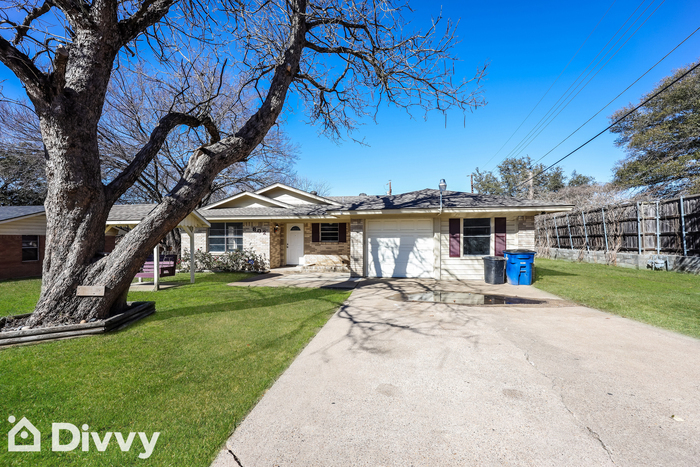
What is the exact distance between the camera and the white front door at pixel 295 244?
14594mm

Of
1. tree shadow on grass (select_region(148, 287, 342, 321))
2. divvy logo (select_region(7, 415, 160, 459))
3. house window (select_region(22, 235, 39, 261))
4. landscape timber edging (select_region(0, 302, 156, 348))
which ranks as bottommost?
tree shadow on grass (select_region(148, 287, 342, 321))

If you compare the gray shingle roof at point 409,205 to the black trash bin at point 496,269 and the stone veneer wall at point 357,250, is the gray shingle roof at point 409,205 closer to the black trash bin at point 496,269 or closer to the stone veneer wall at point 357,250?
the stone veneer wall at point 357,250

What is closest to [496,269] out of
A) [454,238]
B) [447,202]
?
[454,238]

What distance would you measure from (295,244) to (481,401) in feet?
41.8

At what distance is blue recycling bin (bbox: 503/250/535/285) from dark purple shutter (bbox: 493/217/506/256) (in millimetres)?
926

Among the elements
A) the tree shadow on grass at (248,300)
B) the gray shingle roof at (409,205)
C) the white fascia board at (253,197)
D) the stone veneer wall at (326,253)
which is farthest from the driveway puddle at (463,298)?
the white fascia board at (253,197)

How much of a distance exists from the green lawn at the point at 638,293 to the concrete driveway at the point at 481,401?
35.5 inches

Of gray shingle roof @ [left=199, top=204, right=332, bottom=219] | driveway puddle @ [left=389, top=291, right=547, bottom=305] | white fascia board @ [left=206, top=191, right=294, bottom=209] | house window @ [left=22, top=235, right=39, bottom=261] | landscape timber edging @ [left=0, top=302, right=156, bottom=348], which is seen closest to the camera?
landscape timber edging @ [left=0, top=302, right=156, bottom=348]

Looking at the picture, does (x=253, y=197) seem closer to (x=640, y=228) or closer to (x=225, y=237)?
(x=225, y=237)

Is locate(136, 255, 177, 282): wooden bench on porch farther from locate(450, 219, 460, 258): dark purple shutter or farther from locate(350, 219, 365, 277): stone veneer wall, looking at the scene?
locate(450, 219, 460, 258): dark purple shutter

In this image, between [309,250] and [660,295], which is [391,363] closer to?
[660,295]

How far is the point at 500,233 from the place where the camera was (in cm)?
1028

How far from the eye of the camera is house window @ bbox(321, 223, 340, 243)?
1411 cm

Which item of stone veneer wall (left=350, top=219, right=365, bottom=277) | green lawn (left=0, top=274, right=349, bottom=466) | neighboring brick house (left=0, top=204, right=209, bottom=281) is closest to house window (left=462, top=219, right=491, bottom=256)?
stone veneer wall (left=350, top=219, right=365, bottom=277)
